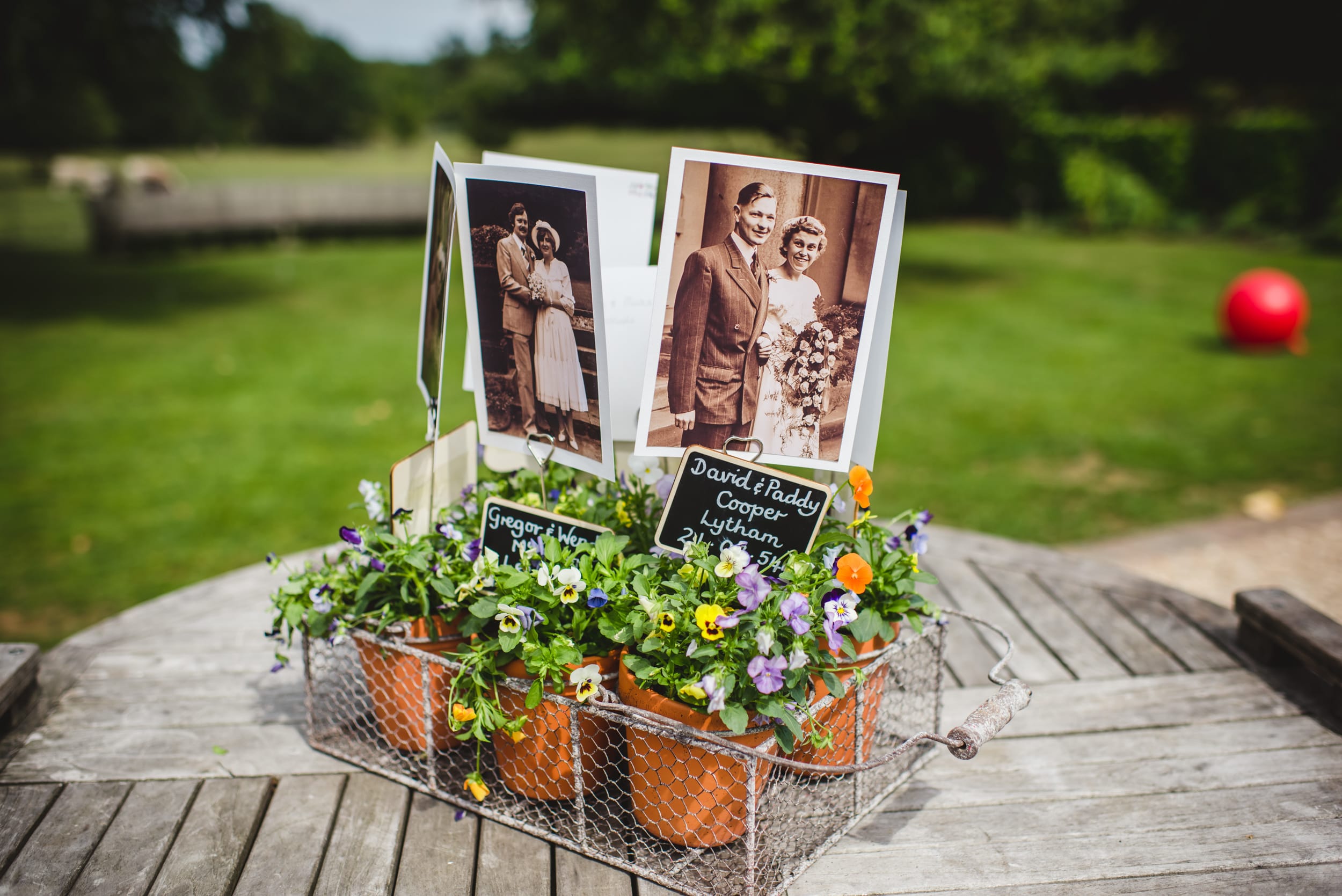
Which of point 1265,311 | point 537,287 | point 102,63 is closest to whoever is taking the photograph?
point 537,287

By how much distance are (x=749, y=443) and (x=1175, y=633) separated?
55.7 inches

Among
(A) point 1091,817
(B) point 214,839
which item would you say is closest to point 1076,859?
(A) point 1091,817

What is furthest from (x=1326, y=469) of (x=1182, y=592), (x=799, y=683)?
(x=799, y=683)

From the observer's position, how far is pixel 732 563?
4.91ft

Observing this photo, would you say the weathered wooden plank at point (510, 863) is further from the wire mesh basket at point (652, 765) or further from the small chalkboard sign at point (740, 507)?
the small chalkboard sign at point (740, 507)

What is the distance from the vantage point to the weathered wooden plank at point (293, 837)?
1524 millimetres

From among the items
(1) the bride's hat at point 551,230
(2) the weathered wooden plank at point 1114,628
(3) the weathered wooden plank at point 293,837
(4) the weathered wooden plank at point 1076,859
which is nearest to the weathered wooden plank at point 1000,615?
(2) the weathered wooden plank at point 1114,628

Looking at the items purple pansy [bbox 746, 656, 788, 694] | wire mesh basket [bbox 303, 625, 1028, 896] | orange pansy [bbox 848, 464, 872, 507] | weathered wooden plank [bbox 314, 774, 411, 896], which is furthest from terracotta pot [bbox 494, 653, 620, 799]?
orange pansy [bbox 848, 464, 872, 507]

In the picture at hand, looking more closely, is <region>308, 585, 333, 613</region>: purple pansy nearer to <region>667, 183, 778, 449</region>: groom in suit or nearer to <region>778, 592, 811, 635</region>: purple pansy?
<region>667, 183, 778, 449</region>: groom in suit

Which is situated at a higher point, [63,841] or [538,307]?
[538,307]

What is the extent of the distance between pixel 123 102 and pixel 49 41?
102 cm

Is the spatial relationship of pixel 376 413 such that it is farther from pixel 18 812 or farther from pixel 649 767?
pixel 649 767

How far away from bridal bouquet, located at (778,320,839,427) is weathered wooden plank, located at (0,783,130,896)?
1.51 meters

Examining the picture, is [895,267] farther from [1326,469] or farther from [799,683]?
[1326,469]
